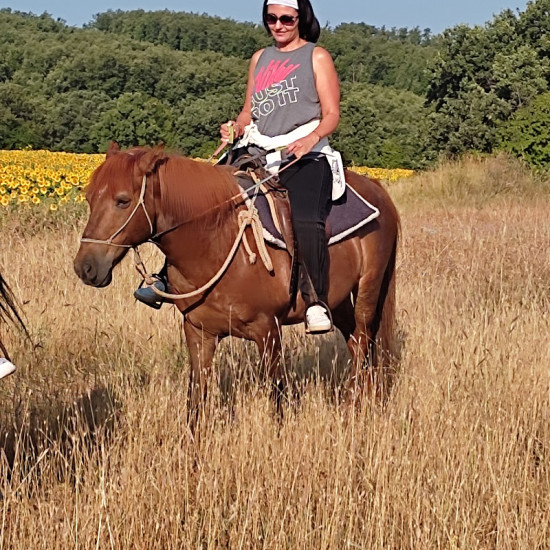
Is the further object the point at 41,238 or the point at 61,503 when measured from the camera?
the point at 41,238

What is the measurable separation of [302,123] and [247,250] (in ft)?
3.04

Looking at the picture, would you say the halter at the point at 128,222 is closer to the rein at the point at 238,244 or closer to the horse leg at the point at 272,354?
the rein at the point at 238,244

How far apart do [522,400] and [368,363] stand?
1.29 metres

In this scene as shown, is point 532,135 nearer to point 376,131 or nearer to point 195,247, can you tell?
point 195,247

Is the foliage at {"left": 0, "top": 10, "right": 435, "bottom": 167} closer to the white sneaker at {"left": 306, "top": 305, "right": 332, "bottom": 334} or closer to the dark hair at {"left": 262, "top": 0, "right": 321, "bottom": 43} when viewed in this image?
the dark hair at {"left": 262, "top": 0, "right": 321, "bottom": 43}


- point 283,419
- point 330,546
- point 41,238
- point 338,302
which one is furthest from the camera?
point 41,238

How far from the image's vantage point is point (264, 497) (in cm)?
365

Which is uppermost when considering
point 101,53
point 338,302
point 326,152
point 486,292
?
point 101,53

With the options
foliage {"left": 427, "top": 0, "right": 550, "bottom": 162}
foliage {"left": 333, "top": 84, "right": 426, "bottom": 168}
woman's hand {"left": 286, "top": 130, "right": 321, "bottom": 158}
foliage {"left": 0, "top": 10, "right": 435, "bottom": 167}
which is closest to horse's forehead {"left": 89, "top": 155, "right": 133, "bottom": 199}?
woman's hand {"left": 286, "top": 130, "right": 321, "bottom": 158}

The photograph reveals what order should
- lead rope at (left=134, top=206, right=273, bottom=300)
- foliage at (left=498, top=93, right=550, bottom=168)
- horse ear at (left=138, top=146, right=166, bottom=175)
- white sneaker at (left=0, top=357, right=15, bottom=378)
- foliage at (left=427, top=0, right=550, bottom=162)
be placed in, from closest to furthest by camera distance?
white sneaker at (left=0, top=357, right=15, bottom=378)
horse ear at (left=138, top=146, right=166, bottom=175)
lead rope at (left=134, top=206, right=273, bottom=300)
foliage at (left=498, top=93, right=550, bottom=168)
foliage at (left=427, top=0, right=550, bottom=162)

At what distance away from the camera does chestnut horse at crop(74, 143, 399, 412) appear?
4.18 metres

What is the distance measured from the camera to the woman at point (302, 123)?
472 cm

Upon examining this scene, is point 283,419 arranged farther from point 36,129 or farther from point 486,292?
point 36,129

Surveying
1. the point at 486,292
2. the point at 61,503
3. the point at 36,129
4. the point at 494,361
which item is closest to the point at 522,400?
the point at 494,361
